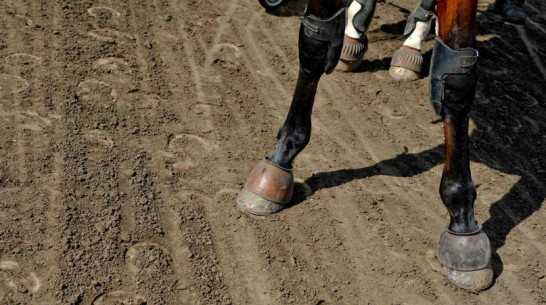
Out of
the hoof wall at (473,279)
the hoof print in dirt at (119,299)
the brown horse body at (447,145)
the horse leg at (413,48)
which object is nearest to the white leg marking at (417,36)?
the horse leg at (413,48)

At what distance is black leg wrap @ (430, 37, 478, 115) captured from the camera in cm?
317

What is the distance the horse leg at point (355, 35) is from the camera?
16.7 ft

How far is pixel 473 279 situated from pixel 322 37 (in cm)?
122

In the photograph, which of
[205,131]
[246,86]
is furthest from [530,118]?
[205,131]

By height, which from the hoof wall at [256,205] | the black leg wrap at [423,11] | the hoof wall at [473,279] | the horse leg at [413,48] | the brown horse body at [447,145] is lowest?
the horse leg at [413,48]

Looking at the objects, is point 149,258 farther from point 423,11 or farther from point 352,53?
point 423,11

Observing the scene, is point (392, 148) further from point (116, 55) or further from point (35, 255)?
point (35, 255)

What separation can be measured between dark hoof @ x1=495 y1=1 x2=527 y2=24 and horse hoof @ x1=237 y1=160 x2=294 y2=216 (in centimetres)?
345

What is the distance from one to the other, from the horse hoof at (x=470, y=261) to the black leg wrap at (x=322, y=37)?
3.11 ft

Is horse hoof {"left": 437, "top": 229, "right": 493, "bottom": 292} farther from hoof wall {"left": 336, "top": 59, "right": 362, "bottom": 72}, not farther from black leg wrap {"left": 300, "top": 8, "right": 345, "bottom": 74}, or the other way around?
hoof wall {"left": 336, "top": 59, "right": 362, "bottom": 72}

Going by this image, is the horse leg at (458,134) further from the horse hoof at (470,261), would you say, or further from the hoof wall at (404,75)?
the hoof wall at (404,75)

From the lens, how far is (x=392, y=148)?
4398 mm

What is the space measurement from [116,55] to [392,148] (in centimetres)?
175

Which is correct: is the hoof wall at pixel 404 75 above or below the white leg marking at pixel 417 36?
below
